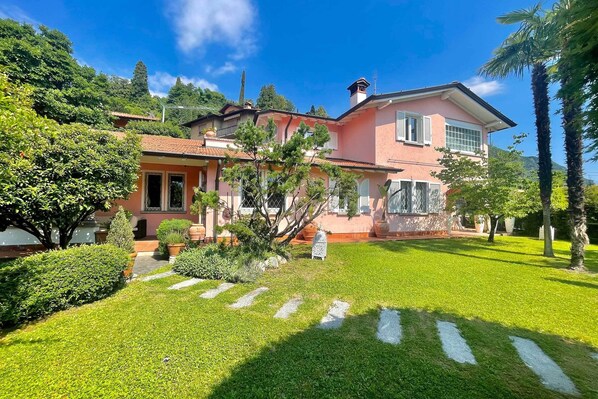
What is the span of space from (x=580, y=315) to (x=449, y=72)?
57.4 ft

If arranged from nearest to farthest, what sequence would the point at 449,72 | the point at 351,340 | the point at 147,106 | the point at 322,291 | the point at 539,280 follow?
the point at 351,340, the point at 322,291, the point at 539,280, the point at 449,72, the point at 147,106

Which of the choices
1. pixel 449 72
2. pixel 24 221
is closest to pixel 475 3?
pixel 449 72

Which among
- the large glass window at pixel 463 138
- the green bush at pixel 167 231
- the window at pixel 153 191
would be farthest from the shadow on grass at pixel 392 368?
the large glass window at pixel 463 138

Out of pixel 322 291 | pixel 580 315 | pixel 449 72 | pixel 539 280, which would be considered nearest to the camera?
pixel 580 315

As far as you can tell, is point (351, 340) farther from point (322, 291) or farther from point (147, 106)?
point (147, 106)

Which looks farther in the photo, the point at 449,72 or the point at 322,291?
the point at 449,72

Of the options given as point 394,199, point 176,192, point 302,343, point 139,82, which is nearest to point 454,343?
point 302,343

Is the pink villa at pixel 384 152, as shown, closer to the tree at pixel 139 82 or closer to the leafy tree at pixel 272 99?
the leafy tree at pixel 272 99

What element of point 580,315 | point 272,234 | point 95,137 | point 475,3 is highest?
point 475,3

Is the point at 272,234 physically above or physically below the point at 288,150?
below

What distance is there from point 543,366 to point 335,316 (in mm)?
2853

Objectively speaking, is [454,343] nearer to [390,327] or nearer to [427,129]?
[390,327]

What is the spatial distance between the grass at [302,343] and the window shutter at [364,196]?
291 inches

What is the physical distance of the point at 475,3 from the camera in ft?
37.9
